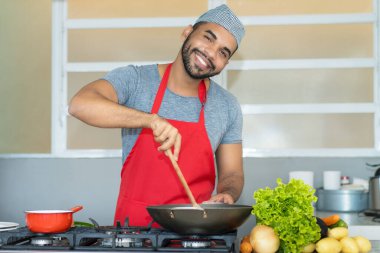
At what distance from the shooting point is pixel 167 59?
457 cm

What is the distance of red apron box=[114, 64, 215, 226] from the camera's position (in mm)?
2334

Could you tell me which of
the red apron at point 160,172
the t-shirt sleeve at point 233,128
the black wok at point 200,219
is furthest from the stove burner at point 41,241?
the t-shirt sleeve at point 233,128

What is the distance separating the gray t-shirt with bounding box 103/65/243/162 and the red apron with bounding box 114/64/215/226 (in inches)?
1.0

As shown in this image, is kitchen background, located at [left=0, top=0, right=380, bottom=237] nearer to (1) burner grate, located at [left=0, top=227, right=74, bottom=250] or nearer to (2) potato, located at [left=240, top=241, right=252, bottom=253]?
(2) potato, located at [left=240, top=241, right=252, bottom=253]

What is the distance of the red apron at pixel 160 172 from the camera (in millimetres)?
2334

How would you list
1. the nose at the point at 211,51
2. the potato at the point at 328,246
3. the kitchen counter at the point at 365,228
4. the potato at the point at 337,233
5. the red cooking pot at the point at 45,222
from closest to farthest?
the red cooking pot at the point at 45,222, the potato at the point at 328,246, the potato at the point at 337,233, the nose at the point at 211,51, the kitchen counter at the point at 365,228

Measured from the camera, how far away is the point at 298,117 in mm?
4461

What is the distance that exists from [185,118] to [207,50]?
30cm

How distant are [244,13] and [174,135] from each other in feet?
9.44

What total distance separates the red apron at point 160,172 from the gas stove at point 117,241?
611 mm

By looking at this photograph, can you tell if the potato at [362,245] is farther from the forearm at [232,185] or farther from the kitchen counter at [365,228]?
the kitchen counter at [365,228]

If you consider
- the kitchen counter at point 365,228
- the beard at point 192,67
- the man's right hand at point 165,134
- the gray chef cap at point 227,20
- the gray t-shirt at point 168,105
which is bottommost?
the kitchen counter at point 365,228

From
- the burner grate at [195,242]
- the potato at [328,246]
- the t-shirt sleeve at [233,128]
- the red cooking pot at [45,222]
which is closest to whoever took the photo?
the burner grate at [195,242]

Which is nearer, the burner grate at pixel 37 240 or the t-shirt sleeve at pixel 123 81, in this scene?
the burner grate at pixel 37 240
